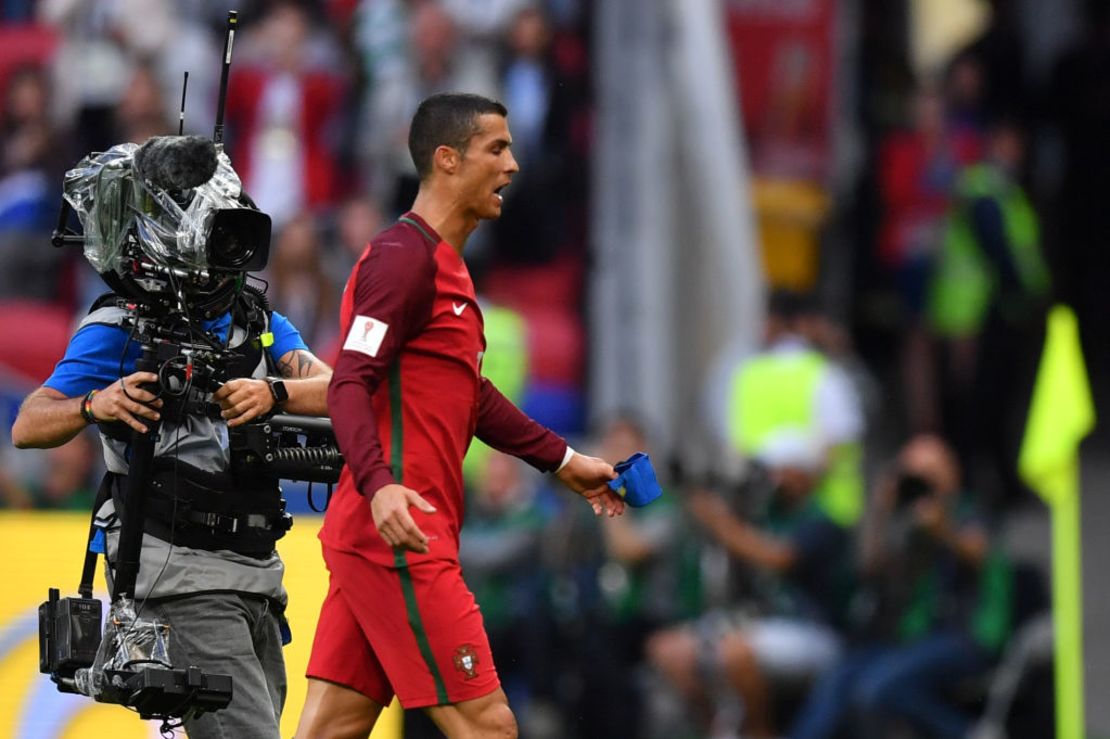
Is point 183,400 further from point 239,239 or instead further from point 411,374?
point 411,374

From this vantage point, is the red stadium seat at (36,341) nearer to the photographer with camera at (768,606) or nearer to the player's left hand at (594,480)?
the photographer with camera at (768,606)

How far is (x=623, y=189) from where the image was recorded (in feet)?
38.2

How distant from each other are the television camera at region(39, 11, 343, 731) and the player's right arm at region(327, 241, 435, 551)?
27 cm

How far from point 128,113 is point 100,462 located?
2145 millimetres

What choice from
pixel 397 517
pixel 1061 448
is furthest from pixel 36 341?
pixel 397 517

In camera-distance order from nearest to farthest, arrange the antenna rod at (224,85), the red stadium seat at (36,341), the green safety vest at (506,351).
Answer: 1. the antenna rod at (224,85)
2. the green safety vest at (506,351)
3. the red stadium seat at (36,341)

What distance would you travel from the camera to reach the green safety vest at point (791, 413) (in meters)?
10.9

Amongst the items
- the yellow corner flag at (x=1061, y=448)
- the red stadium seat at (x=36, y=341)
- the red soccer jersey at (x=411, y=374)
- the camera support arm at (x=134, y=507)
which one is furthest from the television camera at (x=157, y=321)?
the yellow corner flag at (x=1061, y=448)

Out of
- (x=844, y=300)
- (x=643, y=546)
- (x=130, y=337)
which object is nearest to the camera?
(x=130, y=337)

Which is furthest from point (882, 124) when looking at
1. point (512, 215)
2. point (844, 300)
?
point (512, 215)

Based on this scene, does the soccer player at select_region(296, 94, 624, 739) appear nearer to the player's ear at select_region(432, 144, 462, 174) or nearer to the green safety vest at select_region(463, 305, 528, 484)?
the player's ear at select_region(432, 144, 462, 174)

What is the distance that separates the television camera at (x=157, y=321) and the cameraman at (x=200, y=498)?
0.05 metres

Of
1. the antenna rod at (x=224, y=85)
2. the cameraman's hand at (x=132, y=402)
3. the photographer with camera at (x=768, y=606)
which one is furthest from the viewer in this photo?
the photographer with camera at (x=768, y=606)

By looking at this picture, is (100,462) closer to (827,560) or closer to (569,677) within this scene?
(569,677)
